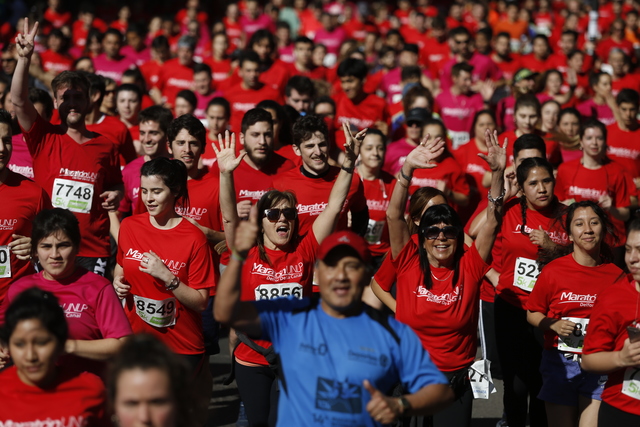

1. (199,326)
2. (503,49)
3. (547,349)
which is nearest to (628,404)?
(547,349)

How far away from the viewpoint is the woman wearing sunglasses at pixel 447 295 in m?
5.40

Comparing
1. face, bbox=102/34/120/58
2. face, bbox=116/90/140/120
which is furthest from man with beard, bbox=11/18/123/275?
face, bbox=102/34/120/58

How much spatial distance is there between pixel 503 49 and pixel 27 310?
12698 millimetres

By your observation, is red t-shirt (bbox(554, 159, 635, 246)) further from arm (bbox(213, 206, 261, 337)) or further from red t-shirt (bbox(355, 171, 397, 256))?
arm (bbox(213, 206, 261, 337))

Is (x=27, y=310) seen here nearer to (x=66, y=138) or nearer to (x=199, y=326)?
(x=199, y=326)

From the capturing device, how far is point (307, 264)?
5676mm

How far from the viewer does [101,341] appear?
14.5 feet

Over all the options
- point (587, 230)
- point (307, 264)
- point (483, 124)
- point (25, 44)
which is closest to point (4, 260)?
point (25, 44)

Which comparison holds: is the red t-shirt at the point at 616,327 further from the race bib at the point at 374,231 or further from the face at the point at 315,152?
the race bib at the point at 374,231

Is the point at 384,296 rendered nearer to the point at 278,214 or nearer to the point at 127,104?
the point at 278,214

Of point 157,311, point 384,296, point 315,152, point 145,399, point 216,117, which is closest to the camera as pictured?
point 145,399

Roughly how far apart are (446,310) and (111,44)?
890cm

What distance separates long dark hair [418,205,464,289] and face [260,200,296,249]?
827mm

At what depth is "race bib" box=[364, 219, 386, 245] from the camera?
777 cm
